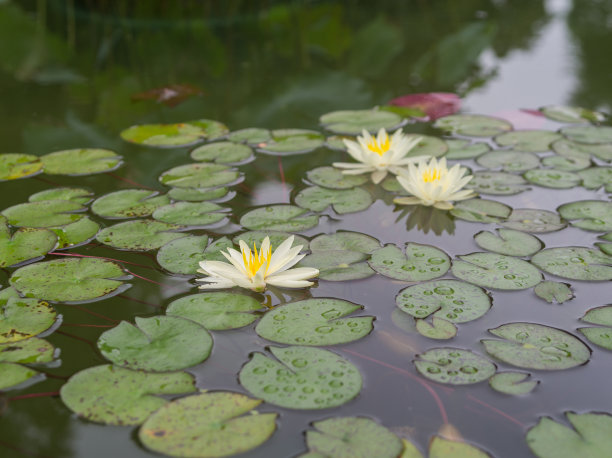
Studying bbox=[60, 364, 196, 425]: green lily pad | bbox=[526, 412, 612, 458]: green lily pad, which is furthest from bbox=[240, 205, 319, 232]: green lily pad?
bbox=[526, 412, 612, 458]: green lily pad

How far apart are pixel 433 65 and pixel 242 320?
2558 millimetres

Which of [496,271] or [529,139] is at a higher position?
[529,139]

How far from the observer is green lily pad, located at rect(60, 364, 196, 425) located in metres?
1.29

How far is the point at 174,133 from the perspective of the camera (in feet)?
8.94

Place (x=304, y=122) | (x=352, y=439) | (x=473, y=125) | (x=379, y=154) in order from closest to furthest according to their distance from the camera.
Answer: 1. (x=352, y=439)
2. (x=379, y=154)
3. (x=473, y=125)
4. (x=304, y=122)

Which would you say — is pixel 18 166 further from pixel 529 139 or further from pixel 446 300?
pixel 529 139

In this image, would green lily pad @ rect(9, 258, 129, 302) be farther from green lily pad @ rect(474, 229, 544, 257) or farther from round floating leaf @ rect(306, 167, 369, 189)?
green lily pad @ rect(474, 229, 544, 257)

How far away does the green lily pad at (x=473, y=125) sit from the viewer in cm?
275

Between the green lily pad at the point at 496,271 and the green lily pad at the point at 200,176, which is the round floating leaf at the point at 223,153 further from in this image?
the green lily pad at the point at 496,271

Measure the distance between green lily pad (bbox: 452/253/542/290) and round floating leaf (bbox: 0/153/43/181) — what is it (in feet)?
5.33

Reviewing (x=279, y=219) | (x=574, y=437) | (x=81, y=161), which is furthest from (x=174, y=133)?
(x=574, y=437)

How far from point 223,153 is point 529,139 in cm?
128

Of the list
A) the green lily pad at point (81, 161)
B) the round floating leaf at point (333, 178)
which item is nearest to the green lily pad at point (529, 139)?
the round floating leaf at point (333, 178)

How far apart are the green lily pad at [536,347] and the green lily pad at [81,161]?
1.62 meters
